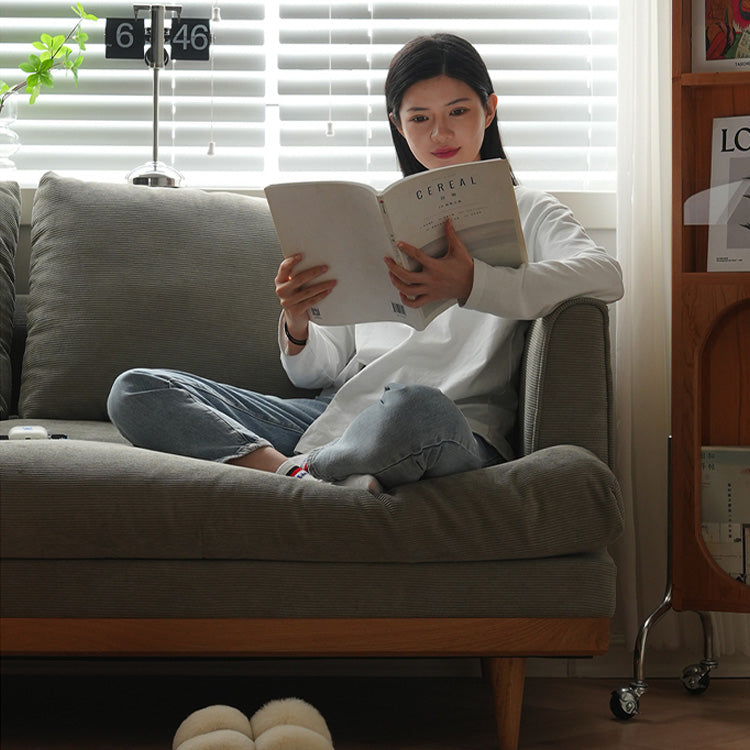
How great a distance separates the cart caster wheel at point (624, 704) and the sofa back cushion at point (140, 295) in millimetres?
823

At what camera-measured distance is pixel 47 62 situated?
2.22 metres

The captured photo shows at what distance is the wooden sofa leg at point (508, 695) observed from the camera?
1396 millimetres

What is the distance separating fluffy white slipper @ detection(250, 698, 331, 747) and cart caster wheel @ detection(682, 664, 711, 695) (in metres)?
0.86

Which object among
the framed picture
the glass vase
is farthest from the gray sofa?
the glass vase

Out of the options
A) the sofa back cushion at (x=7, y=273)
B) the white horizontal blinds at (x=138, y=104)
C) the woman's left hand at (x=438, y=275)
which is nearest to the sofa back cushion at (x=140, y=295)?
the sofa back cushion at (x=7, y=273)

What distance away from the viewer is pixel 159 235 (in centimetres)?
202

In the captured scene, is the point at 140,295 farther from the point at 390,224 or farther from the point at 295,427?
the point at 390,224

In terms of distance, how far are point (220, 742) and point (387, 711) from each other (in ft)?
1.84

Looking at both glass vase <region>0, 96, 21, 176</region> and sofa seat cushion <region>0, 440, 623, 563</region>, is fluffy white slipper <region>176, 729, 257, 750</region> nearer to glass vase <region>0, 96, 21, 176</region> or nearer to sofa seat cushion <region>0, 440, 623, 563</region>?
sofa seat cushion <region>0, 440, 623, 563</region>

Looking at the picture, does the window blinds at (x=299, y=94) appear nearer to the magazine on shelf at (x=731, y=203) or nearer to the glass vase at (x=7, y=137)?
the glass vase at (x=7, y=137)

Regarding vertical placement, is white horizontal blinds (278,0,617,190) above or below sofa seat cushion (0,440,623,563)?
above

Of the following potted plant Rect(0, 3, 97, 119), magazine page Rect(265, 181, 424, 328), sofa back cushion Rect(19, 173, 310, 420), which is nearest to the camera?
magazine page Rect(265, 181, 424, 328)

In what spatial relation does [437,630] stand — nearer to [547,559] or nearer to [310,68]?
[547,559]

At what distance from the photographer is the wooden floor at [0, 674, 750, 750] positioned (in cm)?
150
